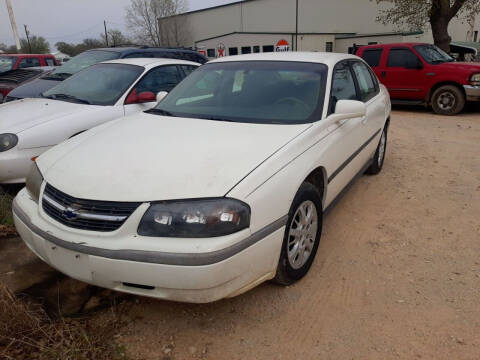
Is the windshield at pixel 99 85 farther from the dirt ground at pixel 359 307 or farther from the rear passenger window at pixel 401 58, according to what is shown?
the rear passenger window at pixel 401 58

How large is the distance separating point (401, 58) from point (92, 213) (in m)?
9.84

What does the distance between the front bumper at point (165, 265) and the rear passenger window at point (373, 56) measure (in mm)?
9435

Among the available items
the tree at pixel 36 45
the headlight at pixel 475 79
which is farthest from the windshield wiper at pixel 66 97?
the tree at pixel 36 45

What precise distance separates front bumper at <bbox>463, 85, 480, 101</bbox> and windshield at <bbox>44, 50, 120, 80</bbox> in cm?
786

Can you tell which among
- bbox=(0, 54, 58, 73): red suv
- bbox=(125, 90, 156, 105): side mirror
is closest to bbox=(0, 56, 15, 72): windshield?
bbox=(0, 54, 58, 73): red suv

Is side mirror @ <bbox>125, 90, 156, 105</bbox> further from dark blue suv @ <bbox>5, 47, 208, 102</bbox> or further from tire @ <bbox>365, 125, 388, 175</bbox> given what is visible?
tire @ <bbox>365, 125, 388, 175</bbox>

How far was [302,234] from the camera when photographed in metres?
2.69

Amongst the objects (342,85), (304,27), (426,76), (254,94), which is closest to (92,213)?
(254,94)

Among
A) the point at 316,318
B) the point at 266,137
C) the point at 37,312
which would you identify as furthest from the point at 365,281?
the point at 37,312

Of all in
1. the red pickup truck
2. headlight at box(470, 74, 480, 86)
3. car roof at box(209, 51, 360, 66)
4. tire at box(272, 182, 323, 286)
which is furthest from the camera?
the red pickup truck

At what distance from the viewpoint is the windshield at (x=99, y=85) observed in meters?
4.84

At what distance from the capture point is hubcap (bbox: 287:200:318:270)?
2586 mm

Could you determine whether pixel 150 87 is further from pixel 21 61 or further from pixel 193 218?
pixel 21 61

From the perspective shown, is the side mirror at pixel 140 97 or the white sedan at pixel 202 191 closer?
the white sedan at pixel 202 191
